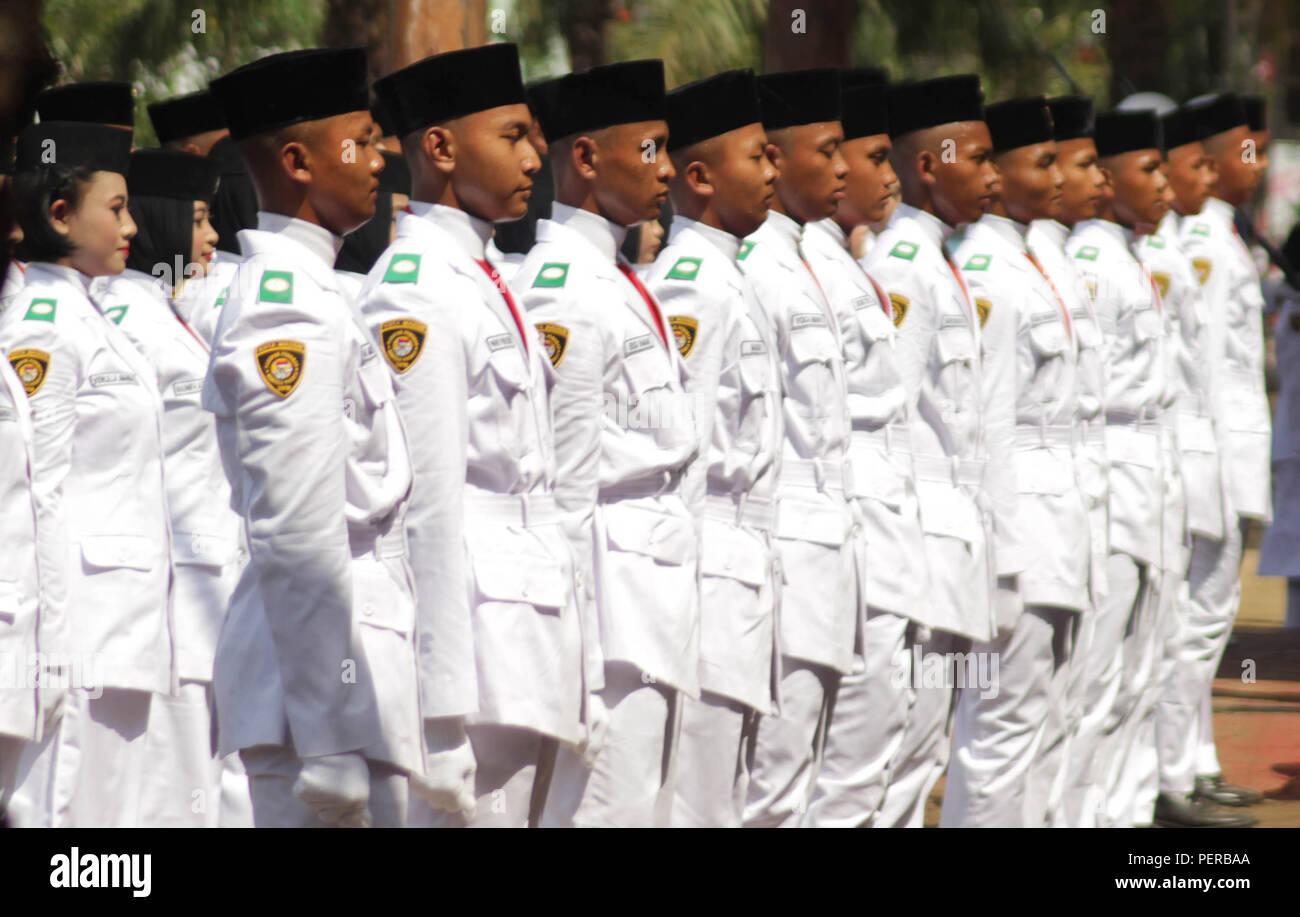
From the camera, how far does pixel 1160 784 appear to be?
776 centimetres

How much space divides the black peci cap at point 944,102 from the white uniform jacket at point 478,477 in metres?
2.67

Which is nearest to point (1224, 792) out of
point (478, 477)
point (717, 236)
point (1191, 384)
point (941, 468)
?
point (1191, 384)

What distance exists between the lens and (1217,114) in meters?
8.73

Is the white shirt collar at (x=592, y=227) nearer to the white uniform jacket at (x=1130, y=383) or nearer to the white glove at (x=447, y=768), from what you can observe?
the white glove at (x=447, y=768)

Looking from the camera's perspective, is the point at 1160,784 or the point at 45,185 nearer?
the point at 45,185

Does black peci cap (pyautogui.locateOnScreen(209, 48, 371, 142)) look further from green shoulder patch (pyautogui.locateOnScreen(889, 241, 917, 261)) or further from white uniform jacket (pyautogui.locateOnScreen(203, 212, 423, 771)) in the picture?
green shoulder patch (pyautogui.locateOnScreen(889, 241, 917, 261))

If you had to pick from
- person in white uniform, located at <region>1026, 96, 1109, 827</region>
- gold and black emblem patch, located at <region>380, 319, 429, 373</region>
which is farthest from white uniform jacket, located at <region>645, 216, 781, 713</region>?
person in white uniform, located at <region>1026, 96, 1109, 827</region>

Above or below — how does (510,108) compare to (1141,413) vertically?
above

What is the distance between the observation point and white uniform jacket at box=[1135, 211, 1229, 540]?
7762 mm

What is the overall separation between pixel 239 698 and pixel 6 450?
904 mm

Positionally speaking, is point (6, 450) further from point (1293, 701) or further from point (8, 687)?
point (1293, 701)

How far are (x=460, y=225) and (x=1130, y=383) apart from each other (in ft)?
11.6

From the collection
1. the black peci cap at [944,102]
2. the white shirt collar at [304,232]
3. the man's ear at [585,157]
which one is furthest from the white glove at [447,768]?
the black peci cap at [944,102]

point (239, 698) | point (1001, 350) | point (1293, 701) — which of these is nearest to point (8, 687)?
point (239, 698)
